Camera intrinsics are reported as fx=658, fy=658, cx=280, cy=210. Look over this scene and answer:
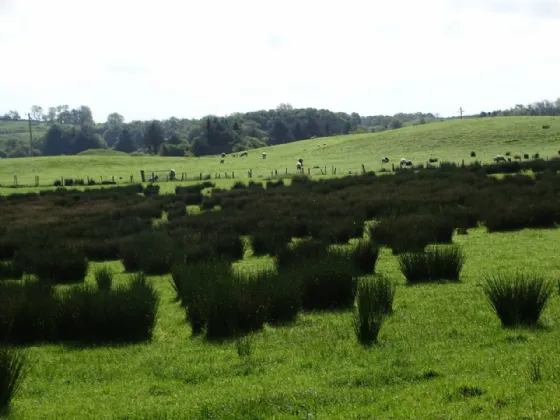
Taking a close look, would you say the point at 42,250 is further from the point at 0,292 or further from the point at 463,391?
the point at 463,391

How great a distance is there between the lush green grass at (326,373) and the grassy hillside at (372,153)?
56.7 meters

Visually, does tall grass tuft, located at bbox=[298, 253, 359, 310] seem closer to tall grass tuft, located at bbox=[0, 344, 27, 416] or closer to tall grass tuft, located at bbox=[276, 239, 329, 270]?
tall grass tuft, located at bbox=[276, 239, 329, 270]

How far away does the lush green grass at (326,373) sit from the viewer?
7133mm

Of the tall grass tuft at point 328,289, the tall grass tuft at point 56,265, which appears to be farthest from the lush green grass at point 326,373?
the tall grass tuft at point 56,265

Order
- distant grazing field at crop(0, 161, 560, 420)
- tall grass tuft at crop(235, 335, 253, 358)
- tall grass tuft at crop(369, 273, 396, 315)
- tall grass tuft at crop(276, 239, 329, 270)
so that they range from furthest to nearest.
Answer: tall grass tuft at crop(276, 239, 329, 270) → tall grass tuft at crop(369, 273, 396, 315) → tall grass tuft at crop(235, 335, 253, 358) → distant grazing field at crop(0, 161, 560, 420)

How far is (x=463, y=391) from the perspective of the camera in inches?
288

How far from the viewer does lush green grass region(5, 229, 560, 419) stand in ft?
23.4

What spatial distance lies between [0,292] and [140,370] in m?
4.73

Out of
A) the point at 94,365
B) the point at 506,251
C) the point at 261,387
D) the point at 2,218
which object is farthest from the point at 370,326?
the point at 2,218

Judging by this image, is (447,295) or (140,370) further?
(447,295)

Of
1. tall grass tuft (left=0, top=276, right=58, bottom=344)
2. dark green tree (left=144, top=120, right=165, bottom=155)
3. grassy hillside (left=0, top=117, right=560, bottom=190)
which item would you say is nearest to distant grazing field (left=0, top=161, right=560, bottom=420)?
tall grass tuft (left=0, top=276, right=58, bottom=344)

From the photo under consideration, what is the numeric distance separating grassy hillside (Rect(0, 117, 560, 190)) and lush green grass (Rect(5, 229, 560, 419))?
2231 inches

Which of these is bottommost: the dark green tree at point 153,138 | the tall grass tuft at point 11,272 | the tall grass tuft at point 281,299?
the tall grass tuft at point 11,272

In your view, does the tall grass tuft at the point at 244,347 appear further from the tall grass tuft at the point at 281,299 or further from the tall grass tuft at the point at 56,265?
the tall grass tuft at the point at 56,265
